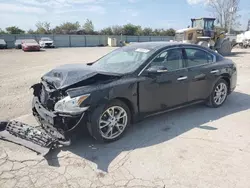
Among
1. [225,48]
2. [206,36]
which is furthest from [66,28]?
[225,48]

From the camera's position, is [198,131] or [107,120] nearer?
[107,120]

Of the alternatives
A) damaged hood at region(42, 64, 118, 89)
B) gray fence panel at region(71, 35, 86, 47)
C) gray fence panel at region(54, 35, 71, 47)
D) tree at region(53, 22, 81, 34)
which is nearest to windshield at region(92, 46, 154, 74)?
damaged hood at region(42, 64, 118, 89)

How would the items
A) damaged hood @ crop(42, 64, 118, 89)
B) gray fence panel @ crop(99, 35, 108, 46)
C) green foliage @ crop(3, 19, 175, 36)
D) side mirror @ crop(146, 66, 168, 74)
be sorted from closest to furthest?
damaged hood @ crop(42, 64, 118, 89)
side mirror @ crop(146, 66, 168, 74)
gray fence panel @ crop(99, 35, 108, 46)
green foliage @ crop(3, 19, 175, 36)

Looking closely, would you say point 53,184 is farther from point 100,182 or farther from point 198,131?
point 198,131

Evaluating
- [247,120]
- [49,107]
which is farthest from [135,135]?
[247,120]

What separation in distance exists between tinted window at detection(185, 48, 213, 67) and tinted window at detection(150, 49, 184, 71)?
241 millimetres

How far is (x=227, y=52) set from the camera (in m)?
18.5

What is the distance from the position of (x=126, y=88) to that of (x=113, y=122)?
0.59 meters

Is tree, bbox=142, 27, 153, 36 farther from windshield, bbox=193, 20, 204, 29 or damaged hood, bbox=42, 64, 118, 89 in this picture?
damaged hood, bbox=42, 64, 118, 89

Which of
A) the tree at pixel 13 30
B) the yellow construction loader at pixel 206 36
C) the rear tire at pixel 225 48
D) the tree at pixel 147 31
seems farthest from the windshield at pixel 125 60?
the tree at pixel 147 31

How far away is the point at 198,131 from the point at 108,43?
125ft

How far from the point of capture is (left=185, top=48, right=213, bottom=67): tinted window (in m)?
4.83

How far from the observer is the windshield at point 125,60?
4.17m

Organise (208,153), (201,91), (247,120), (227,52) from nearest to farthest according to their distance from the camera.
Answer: (208,153) < (247,120) < (201,91) < (227,52)
